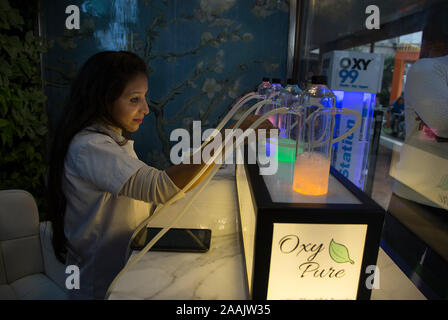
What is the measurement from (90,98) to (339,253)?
0.97 meters

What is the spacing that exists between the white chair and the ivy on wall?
1.29 m

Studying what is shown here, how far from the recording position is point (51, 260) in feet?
4.19

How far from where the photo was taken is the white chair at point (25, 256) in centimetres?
116

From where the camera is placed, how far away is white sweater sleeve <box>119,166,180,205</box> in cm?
102

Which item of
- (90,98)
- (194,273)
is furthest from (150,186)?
(90,98)

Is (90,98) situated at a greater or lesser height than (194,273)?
greater

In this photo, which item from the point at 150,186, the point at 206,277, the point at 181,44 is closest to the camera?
the point at 206,277

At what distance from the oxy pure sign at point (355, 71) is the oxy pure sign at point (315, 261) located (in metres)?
1.82

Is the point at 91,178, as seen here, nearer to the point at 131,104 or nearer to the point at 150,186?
the point at 150,186

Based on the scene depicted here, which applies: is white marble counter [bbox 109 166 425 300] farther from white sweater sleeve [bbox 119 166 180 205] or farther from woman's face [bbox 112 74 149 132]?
woman's face [bbox 112 74 149 132]

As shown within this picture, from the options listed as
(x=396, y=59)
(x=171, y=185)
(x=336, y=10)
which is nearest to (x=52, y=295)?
(x=171, y=185)

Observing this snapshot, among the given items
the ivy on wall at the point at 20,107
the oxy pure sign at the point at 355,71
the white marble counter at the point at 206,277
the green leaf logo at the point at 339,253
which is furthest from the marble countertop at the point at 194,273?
the ivy on wall at the point at 20,107

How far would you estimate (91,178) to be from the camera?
1062 mm
